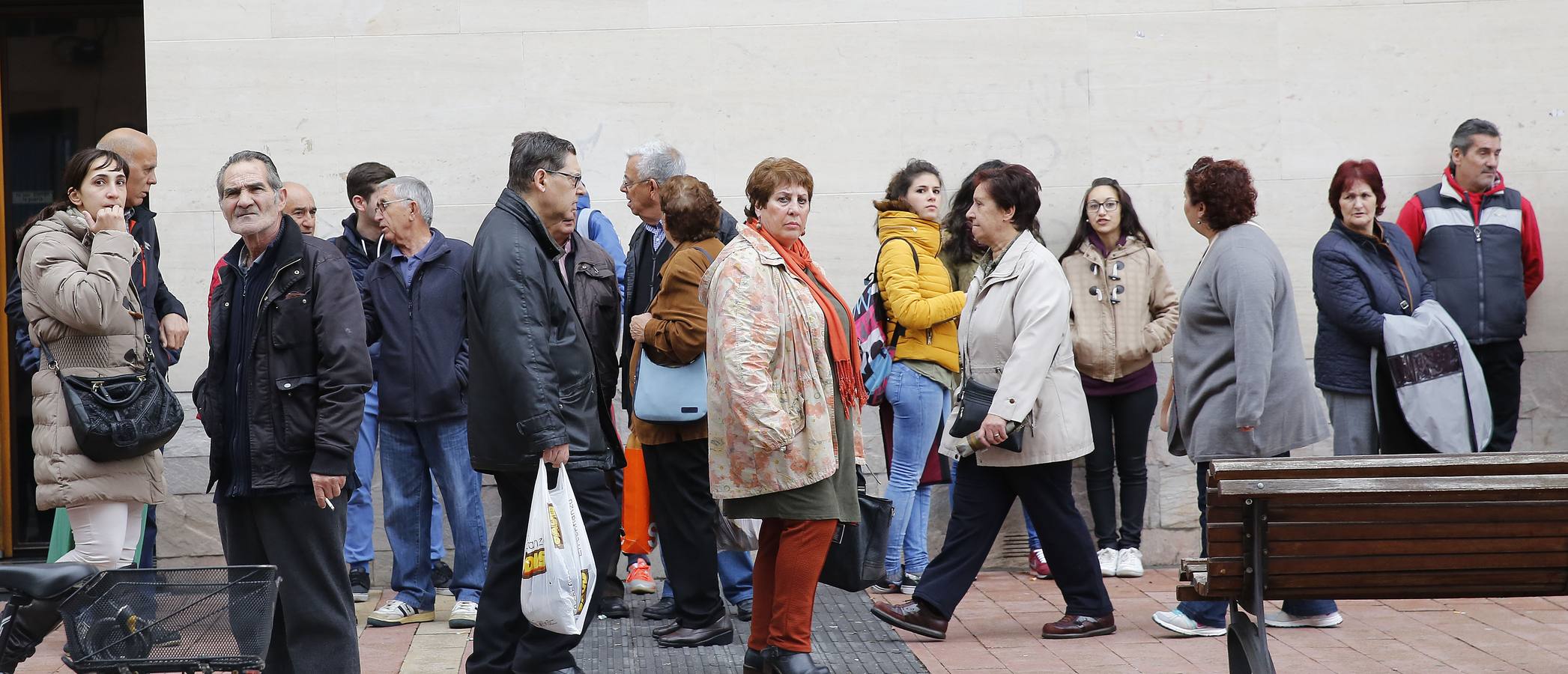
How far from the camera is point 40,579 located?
3.87 m

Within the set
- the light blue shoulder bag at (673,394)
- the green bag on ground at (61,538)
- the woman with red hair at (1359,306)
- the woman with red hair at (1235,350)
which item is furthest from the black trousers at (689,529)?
the woman with red hair at (1359,306)

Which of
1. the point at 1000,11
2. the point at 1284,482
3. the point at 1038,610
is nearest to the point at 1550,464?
the point at 1284,482

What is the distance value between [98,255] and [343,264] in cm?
114

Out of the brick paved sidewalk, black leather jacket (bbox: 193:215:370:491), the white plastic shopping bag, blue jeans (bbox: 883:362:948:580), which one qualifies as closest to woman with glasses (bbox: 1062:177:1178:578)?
the brick paved sidewalk

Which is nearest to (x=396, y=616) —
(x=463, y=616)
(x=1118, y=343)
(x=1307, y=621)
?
(x=463, y=616)

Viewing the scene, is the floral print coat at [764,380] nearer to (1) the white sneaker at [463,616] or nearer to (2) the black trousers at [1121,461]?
(1) the white sneaker at [463,616]

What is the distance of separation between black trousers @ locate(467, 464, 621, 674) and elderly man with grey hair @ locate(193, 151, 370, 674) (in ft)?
1.72

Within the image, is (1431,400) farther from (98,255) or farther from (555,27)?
(98,255)

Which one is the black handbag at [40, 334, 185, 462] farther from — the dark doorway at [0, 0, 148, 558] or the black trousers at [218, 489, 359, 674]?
the dark doorway at [0, 0, 148, 558]

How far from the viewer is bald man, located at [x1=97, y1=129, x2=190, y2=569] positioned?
647 cm

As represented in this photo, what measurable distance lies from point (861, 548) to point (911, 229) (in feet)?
6.97

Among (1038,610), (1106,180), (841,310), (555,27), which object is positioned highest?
(555,27)

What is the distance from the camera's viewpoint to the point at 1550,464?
14.3ft

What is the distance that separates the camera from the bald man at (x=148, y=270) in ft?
21.2
